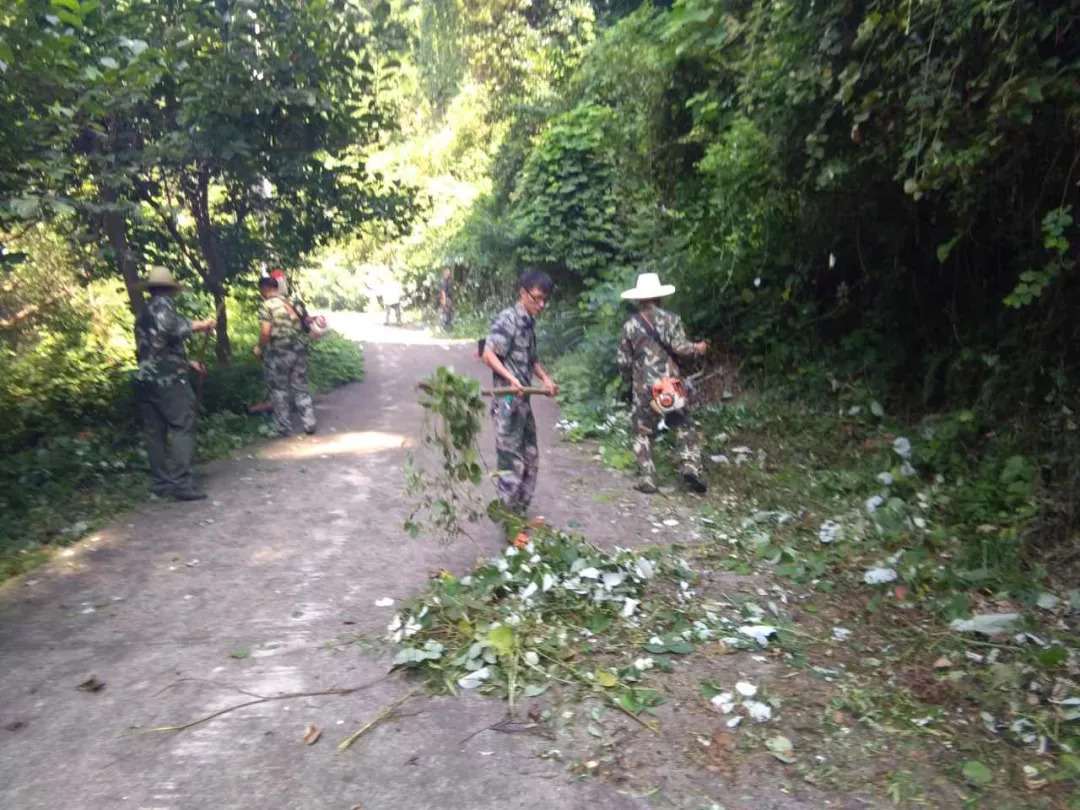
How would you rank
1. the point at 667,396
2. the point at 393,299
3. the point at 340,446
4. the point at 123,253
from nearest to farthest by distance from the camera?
the point at 667,396, the point at 123,253, the point at 340,446, the point at 393,299

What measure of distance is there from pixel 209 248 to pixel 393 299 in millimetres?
17871

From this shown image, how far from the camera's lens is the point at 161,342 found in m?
7.16

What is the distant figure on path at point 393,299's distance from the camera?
28375 millimetres

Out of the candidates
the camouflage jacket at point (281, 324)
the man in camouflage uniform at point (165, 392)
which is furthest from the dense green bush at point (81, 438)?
the camouflage jacket at point (281, 324)

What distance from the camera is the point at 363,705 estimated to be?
3881 mm

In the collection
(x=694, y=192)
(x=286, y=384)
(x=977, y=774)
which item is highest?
(x=694, y=192)

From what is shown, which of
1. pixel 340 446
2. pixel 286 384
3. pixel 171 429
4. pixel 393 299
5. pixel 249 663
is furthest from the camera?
pixel 393 299

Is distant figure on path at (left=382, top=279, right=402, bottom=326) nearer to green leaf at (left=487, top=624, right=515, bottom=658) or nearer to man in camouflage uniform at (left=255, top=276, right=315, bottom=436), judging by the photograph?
man in camouflage uniform at (left=255, top=276, right=315, bottom=436)

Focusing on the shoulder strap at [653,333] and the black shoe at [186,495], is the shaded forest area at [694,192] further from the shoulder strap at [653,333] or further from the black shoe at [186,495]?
the black shoe at [186,495]

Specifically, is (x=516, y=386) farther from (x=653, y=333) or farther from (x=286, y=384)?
(x=286, y=384)

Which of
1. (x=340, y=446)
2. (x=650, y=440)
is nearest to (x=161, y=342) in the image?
(x=340, y=446)

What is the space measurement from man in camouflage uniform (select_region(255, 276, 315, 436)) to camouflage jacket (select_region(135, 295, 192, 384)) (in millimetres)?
2149

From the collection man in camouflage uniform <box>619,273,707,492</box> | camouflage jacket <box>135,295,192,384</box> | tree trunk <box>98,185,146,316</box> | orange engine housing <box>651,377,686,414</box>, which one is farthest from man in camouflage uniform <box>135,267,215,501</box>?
orange engine housing <box>651,377,686,414</box>

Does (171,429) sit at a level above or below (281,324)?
below
